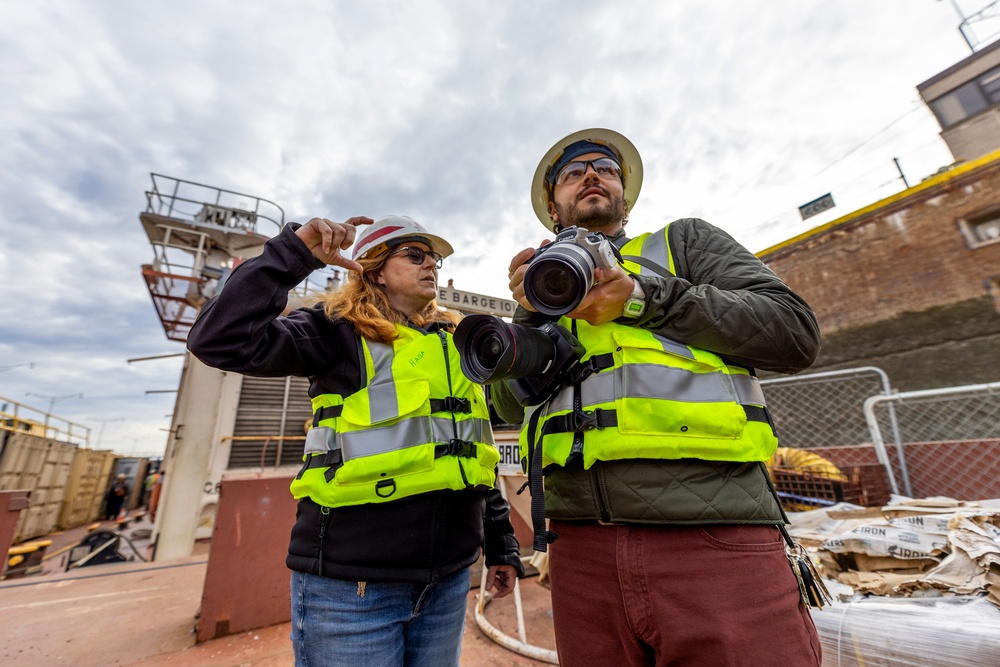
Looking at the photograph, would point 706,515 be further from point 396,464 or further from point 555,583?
point 396,464

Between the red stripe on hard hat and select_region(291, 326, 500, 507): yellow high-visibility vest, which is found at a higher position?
the red stripe on hard hat

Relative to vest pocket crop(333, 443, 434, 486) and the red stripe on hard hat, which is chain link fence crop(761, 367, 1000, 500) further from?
the red stripe on hard hat

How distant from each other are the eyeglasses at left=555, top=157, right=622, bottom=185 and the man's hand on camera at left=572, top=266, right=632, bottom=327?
81 cm

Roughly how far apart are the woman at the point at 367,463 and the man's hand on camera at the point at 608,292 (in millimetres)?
743

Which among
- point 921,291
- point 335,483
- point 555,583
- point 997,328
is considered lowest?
point 555,583

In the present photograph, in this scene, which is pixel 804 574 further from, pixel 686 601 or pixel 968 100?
pixel 968 100

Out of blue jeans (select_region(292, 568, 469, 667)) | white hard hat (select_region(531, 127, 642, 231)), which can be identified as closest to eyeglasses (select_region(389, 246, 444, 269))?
white hard hat (select_region(531, 127, 642, 231))

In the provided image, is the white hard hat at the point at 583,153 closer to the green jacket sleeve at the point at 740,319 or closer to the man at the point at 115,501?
the green jacket sleeve at the point at 740,319

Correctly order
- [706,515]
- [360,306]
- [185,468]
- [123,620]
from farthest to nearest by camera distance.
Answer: [185,468]
[123,620]
[360,306]
[706,515]

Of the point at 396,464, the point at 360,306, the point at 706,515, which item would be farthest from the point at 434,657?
the point at 360,306

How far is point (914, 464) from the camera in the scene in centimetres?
444

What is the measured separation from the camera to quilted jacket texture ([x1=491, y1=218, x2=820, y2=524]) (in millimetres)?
1095

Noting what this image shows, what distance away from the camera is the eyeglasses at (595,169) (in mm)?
1818

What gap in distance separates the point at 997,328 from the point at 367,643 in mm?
13669
